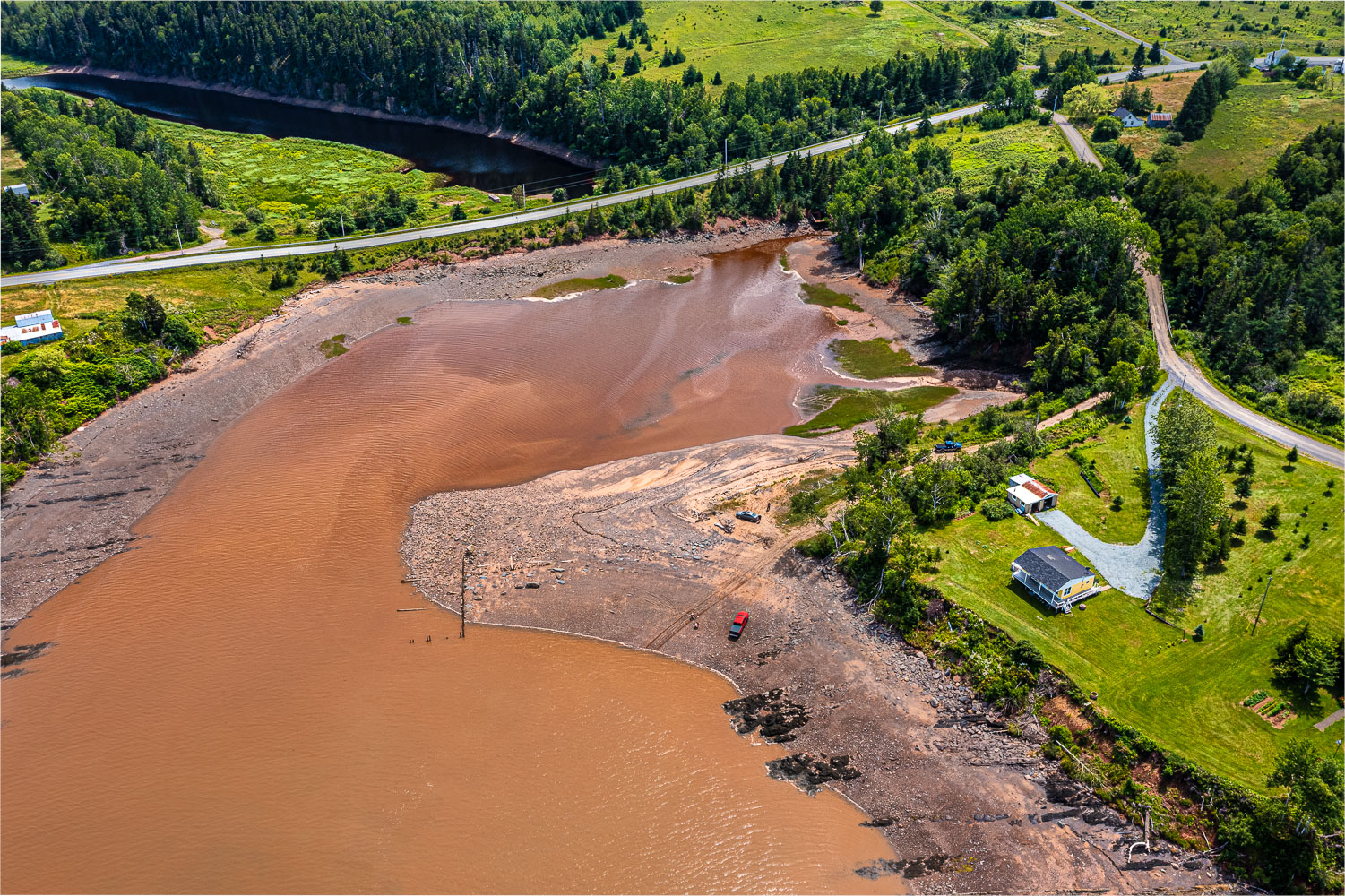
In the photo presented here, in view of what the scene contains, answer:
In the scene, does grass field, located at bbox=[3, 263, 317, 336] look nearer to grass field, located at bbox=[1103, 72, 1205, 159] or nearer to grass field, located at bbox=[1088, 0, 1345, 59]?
grass field, located at bbox=[1103, 72, 1205, 159]

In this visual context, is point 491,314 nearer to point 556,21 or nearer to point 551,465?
point 551,465

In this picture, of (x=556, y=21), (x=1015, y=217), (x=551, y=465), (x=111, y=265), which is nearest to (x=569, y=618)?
(x=551, y=465)

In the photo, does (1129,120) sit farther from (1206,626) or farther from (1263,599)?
(1206,626)

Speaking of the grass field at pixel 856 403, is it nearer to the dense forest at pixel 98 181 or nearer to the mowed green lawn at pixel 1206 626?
the mowed green lawn at pixel 1206 626

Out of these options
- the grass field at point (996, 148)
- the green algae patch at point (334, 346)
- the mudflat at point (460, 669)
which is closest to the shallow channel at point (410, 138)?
the green algae patch at point (334, 346)

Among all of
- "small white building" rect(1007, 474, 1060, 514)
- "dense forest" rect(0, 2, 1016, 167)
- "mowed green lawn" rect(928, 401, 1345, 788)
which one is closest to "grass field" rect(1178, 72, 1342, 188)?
"dense forest" rect(0, 2, 1016, 167)
